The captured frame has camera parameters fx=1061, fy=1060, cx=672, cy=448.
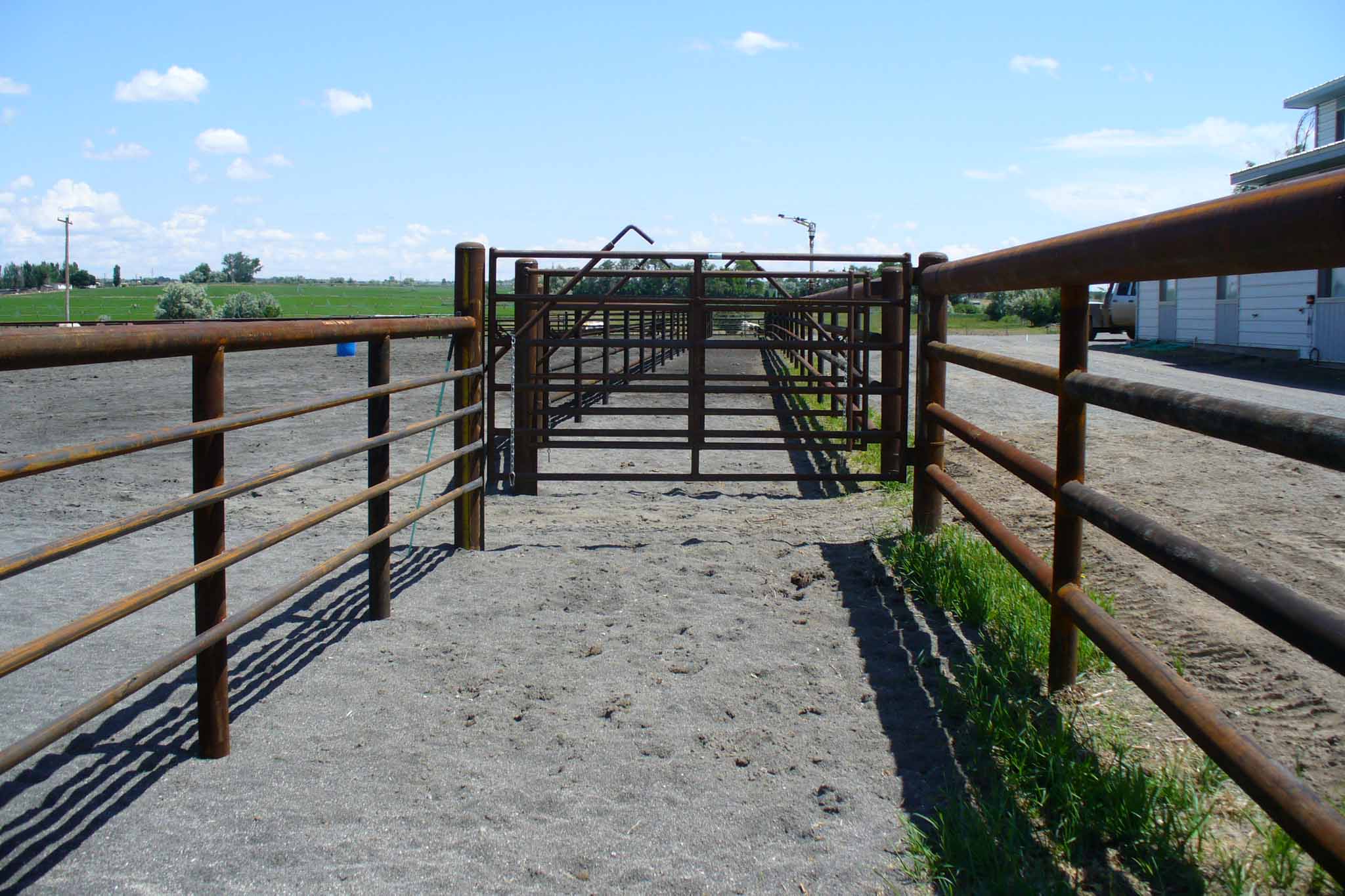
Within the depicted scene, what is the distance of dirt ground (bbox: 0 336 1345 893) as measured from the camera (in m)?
2.71

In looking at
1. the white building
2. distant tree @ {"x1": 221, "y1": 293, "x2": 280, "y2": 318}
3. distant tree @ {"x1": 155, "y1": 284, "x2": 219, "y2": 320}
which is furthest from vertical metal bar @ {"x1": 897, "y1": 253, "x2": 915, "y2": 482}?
distant tree @ {"x1": 155, "y1": 284, "x2": 219, "y2": 320}

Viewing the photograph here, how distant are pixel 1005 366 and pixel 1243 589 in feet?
7.32

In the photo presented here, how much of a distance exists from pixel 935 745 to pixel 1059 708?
1.32 ft

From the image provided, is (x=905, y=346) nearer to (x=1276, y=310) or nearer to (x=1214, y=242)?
(x=1214, y=242)

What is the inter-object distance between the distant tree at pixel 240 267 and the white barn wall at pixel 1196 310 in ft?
554

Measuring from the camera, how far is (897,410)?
8781mm

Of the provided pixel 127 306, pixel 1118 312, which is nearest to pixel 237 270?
pixel 127 306

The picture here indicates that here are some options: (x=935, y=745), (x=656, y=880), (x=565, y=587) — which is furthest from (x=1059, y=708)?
(x=565, y=587)

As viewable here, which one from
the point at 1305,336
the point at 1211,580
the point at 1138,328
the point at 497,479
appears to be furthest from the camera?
the point at 1138,328

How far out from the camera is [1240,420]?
2.12 m

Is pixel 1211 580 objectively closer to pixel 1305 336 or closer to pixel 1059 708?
pixel 1059 708

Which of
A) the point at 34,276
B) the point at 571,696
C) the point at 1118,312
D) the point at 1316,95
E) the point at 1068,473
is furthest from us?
the point at 34,276

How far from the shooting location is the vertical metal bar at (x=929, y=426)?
5.77m

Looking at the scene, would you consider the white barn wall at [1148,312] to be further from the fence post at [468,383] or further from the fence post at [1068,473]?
the fence post at [1068,473]
